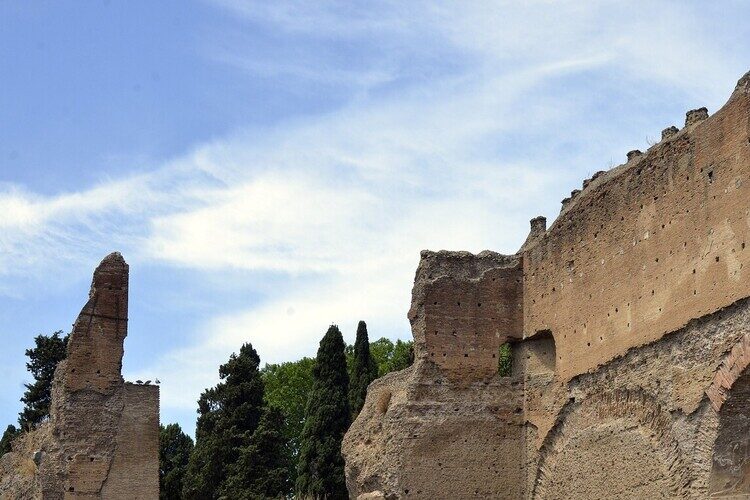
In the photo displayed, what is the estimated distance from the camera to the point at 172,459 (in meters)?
31.2

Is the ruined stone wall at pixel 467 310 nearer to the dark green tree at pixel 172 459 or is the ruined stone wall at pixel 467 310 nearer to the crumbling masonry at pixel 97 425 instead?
the crumbling masonry at pixel 97 425

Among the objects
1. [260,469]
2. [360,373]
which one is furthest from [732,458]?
[360,373]

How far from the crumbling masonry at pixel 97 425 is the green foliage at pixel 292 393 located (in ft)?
49.6

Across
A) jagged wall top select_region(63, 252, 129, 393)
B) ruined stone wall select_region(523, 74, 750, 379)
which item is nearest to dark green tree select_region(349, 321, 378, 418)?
jagged wall top select_region(63, 252, 129, 393)

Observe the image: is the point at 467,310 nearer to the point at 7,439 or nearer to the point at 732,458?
the point at 732,458

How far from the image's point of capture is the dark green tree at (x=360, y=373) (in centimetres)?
2834

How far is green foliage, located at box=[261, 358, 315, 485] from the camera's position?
3609 centimetres

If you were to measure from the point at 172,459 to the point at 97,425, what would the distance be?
11389 millimetres

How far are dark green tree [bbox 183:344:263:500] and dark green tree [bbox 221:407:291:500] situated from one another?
1.14 ft

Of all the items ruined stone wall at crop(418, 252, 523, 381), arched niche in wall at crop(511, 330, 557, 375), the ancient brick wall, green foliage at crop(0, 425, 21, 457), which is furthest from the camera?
green foliage at crop(0, 425, 21, 457)

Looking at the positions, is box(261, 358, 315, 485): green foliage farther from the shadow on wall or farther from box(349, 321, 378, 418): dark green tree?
the shadow on wall

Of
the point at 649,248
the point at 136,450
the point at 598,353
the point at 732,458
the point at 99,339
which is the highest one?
the point at 99,339

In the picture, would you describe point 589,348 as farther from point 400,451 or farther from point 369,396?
point 369,396

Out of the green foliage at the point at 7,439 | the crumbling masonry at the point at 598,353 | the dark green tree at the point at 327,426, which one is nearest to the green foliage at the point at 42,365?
the green foliage at the point at 7,439
